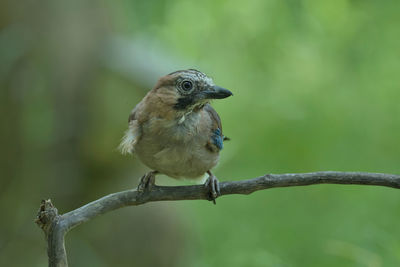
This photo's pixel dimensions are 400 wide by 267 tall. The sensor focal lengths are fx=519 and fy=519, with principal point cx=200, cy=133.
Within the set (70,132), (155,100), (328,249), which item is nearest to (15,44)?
(70,132)

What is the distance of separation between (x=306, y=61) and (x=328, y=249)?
11.2 ft

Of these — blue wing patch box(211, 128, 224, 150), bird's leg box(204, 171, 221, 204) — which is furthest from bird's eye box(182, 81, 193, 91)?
bird's leg box(204, 171, 221, 204)

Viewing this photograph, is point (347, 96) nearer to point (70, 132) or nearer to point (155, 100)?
point (70, 132)

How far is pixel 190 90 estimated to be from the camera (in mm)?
3598

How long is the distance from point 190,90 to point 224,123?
393 centimetres

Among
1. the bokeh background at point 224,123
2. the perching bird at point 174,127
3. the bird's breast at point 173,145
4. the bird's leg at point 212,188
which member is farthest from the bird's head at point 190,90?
the bokeh background at point 224,123

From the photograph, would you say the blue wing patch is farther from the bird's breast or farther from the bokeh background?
the bokeh background

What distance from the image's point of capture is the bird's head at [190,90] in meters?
3.54

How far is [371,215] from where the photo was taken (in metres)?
5.72

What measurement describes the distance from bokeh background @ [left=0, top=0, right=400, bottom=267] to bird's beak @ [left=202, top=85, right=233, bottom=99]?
2.24 metres

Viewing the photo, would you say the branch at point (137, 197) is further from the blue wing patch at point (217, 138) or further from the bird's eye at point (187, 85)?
the blue wing patch at point (217, 138)

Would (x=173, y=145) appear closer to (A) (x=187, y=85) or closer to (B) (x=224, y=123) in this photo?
(A) (x=187, y=85)

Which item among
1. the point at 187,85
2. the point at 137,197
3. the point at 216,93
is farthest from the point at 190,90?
the point at 137,197

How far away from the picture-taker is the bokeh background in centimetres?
589
